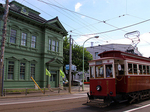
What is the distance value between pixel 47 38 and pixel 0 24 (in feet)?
24.8

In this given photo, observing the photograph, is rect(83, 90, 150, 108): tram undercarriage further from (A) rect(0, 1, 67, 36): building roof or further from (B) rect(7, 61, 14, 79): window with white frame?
(A) rect(0, 1, 67, 36): building roof

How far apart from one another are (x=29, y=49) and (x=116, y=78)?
15.5m

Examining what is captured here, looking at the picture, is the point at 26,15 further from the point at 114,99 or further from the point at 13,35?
the point at 114,99

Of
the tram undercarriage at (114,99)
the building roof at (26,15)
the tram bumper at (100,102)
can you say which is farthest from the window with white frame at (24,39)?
the tram bumper at (100,102)

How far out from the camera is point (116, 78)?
32.5 ft

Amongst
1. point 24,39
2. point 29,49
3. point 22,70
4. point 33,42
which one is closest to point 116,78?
point 22,70

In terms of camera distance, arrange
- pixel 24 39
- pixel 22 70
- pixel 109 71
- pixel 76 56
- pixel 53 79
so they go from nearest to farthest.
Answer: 1. pixel 109 71
2. pixel 22 70
3. pixel 24 39
4. pixel 53 79
5. pixel 76 56

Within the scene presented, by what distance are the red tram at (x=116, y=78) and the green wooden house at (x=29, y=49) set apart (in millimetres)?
13285

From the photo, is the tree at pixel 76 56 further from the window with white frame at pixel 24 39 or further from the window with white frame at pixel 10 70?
the window with white frame at pixel 10 70

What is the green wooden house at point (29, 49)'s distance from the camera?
65.0 ft

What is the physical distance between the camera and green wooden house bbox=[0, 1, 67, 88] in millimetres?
19797

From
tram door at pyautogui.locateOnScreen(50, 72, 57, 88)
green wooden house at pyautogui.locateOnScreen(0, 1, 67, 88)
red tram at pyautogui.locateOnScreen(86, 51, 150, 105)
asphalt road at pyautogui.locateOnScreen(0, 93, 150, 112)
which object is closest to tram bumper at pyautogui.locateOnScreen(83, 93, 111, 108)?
red tram at pyautogui.locateOnScreen(86, 51, 150, 105)

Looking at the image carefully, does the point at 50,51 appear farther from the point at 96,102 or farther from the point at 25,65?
the point at 96,102

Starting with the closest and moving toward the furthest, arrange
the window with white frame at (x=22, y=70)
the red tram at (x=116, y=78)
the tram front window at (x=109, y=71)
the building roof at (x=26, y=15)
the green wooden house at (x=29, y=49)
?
1. the red tram at (x=116, y=78)
2. the tram front window at (x=109, y=71)
3. the green wooden house at (x=29, y=49)
4. the building roof at (x=26, y=15)
5. the window with white frame at (x=22, y=70)
